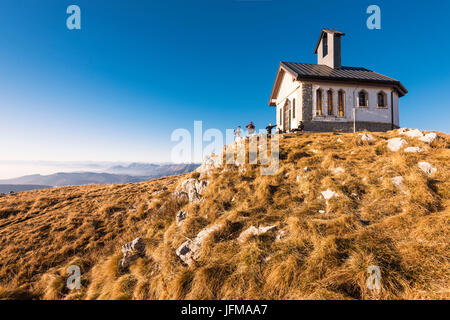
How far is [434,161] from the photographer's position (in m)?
7.18

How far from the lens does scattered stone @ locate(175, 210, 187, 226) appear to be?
6966 millimetres

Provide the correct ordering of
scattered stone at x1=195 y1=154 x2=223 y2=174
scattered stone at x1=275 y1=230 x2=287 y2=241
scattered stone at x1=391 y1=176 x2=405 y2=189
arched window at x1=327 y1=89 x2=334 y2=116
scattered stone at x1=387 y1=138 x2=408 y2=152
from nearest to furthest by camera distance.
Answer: scattered stone at x1=275 y1=230 x2=287 y2=241
scattered stone at x1=391 y1=176 x2=405 y2=189
scattered stone at x1=387 y1=138 x2=408 y2=152
scattered stone at x1=195 y1=154 x2=223 y2=174
arched window at x1=327 y1=89 x2=334 y2=116

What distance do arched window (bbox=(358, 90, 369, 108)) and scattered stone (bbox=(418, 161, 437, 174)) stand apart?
12.7 m

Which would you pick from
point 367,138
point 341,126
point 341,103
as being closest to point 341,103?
point 341,103

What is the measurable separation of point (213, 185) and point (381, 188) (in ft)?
20.6

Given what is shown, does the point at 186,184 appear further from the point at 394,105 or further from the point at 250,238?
the point at 394,105

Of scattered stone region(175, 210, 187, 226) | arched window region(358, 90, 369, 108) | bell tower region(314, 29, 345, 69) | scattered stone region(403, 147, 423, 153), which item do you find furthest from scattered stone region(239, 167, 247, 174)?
bell tower region(314, 29, 345, 69)

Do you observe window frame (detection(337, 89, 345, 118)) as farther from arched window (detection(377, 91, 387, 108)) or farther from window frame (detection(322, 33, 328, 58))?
window frame (detection(322, 33, 328, 58))

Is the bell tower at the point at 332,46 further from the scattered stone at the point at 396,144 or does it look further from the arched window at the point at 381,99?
the scattered stone at the point at 396,144

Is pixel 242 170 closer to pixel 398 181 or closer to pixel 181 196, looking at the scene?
pixel 181 196

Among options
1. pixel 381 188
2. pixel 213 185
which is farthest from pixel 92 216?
pixel 381 188

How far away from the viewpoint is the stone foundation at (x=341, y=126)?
652 inches

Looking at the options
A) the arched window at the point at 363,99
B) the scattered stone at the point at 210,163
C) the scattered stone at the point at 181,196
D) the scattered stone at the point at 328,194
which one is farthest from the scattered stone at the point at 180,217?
the arched window at the point at 363,99
